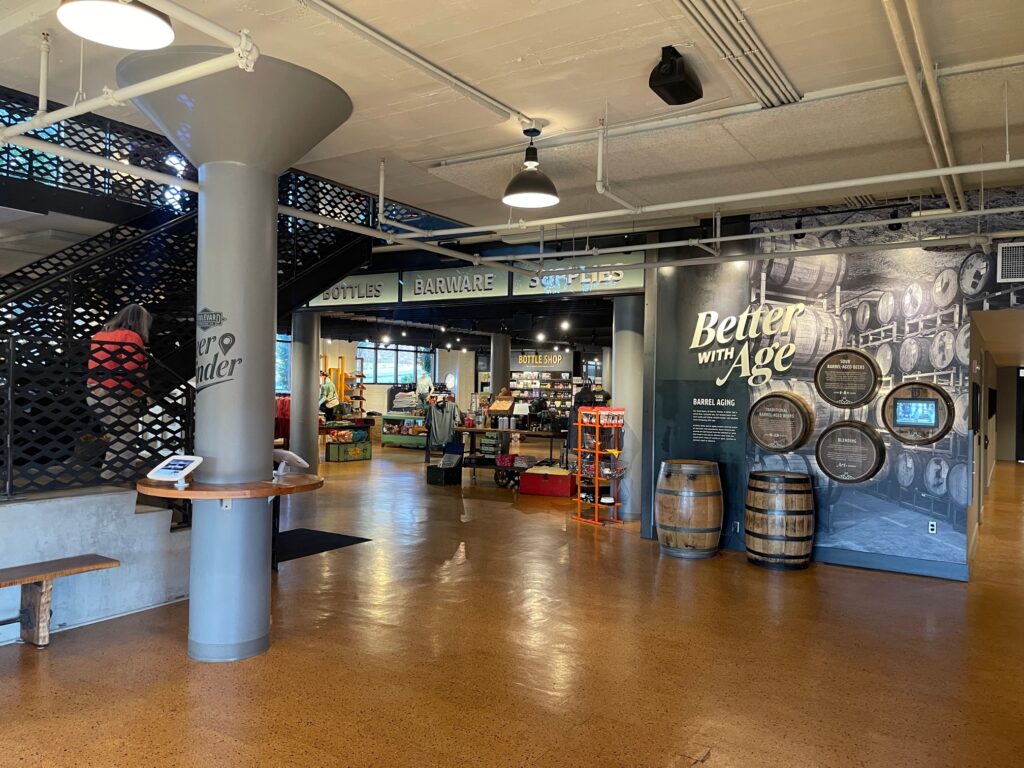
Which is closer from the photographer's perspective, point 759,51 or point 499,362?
point 759,51

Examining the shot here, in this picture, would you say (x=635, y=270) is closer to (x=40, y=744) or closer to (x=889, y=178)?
(x=889, y=178)

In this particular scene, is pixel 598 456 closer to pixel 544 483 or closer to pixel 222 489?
pixel 544 483

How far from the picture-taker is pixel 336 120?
450 cm

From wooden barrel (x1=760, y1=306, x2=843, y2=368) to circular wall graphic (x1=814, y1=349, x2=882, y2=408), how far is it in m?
0.09

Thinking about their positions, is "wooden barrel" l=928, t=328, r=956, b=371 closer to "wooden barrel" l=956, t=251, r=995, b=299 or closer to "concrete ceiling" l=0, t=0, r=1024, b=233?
"wooden barrel" l=956, t=251, r=995, b=299

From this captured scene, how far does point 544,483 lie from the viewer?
448 inches

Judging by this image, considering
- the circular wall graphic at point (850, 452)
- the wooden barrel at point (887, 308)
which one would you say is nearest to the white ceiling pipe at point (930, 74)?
the wooden barrel at point (887, 308)

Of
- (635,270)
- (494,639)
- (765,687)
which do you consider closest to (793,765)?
(765,687)

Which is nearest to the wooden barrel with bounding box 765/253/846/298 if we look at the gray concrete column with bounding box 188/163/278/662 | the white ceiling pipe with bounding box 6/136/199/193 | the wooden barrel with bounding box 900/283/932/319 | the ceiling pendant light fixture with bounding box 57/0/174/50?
the wooden barrel with bounding box 900/283/932/319

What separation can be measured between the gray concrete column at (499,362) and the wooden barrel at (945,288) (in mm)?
13079

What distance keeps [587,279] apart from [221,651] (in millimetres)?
6117

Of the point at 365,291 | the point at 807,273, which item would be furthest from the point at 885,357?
the point at 365,291

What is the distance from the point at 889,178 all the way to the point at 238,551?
4453 mm

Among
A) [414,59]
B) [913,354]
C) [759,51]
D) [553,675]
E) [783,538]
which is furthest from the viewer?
[913,354]
